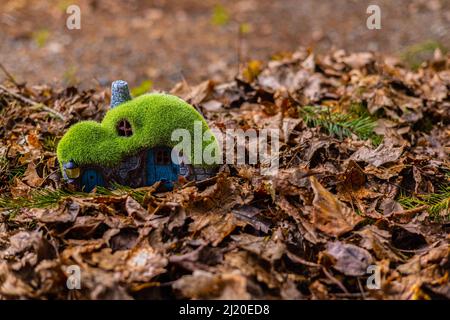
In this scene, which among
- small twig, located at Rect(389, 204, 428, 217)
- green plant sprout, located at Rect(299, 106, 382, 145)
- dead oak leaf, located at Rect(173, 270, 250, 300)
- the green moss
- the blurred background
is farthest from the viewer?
the blurred background

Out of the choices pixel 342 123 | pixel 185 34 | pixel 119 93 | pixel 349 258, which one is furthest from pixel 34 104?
pixel 185 34

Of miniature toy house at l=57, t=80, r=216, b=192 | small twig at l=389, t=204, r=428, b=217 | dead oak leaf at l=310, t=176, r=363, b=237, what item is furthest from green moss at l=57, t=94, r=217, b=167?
small twig at l=389, t=204, r=428, b=217

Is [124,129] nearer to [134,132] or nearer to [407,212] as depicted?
[134,132]

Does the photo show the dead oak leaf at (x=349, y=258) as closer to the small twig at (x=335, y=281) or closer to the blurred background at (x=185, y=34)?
the small twig at (x=335, y=281)

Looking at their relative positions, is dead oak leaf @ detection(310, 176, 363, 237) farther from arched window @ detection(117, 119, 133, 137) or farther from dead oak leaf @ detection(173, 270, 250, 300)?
arched window @ detection(117, 119, 133, 137)

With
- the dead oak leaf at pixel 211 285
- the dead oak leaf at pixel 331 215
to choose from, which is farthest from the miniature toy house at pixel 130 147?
the dead oak leaf at pixel 211 285
